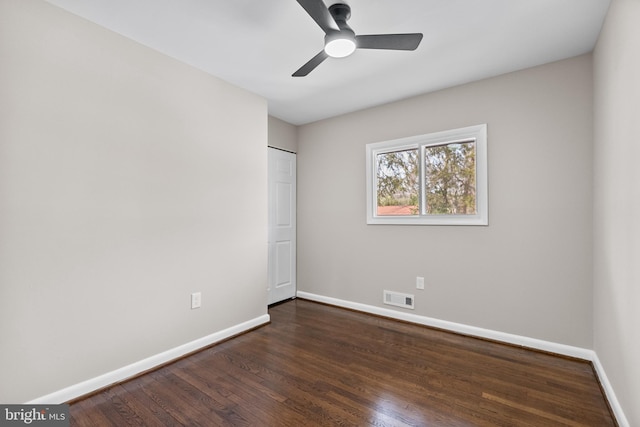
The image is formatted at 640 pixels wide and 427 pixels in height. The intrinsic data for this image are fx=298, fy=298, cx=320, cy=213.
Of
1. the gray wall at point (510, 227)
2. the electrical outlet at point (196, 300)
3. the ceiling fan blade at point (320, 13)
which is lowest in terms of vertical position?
the electrical outlet at point (196, 300)

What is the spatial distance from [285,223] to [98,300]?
2354mm

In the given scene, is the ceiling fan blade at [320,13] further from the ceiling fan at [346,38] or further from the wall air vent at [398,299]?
the wall air vent at [398,299]

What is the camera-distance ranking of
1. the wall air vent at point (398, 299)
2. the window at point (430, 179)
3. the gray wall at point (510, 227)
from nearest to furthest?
1. the gray wall at point (510, 227)
2. the window at point (430, 179)
3. the wall air vent at point (398, 299)

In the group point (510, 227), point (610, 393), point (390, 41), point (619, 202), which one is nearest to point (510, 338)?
point (610, 393)

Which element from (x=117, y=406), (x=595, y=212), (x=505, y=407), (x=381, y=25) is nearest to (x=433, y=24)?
(x=381, y=25)

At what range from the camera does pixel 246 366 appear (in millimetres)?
2299

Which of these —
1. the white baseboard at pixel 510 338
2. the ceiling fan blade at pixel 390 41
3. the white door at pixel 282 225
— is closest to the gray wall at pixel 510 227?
the white baseboard at pixel 510 338

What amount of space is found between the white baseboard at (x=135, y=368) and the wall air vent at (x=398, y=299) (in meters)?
1.51

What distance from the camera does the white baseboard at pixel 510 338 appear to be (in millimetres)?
1819

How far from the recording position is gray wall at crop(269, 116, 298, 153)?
12.7ft

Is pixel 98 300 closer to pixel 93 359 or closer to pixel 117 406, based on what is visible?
pixel 93 359

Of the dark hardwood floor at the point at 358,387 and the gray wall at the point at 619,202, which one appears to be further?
the dark hardwood floor at the point at 358,387

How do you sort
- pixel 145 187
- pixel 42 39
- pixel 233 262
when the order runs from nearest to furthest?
pixel 42 39 < pixel 145 187 < pixel 233 262

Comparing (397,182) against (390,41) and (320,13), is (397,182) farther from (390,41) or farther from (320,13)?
(320,13)
